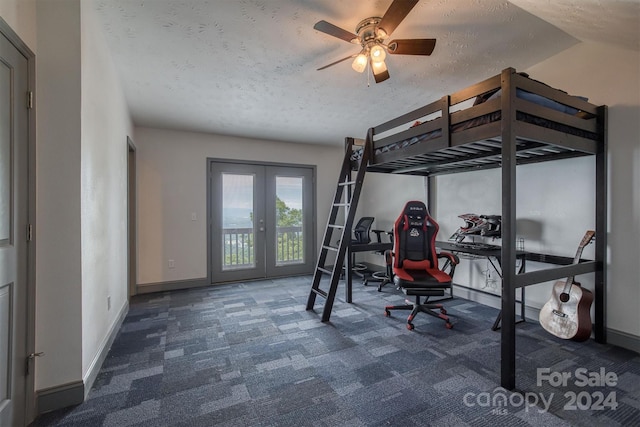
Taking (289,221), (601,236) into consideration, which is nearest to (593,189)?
(601,236)

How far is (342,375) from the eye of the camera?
204 cm

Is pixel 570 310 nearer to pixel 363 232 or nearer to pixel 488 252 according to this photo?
pixel 488 252

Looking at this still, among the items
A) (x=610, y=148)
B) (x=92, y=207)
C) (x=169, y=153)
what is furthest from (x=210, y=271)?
(x=610, y=148)

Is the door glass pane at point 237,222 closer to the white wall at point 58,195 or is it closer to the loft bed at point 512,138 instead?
the loft bed at point 512,138

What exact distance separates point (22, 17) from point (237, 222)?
3551mm

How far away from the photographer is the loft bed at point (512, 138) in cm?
187

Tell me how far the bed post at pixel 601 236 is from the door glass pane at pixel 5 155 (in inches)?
164

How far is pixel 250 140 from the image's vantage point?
4.89 m

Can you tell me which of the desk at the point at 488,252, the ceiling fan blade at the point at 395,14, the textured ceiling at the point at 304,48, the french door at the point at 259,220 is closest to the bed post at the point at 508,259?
the textured ceiling at the point at 304,48

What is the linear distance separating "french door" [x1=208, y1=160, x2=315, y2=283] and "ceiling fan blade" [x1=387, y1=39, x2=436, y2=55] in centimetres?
334

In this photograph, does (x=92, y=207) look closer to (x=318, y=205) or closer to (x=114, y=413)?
(x=114, y=413)

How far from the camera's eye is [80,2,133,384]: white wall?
182 centimetres

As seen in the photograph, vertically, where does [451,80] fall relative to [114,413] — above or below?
above

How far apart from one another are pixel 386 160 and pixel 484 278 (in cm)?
206
